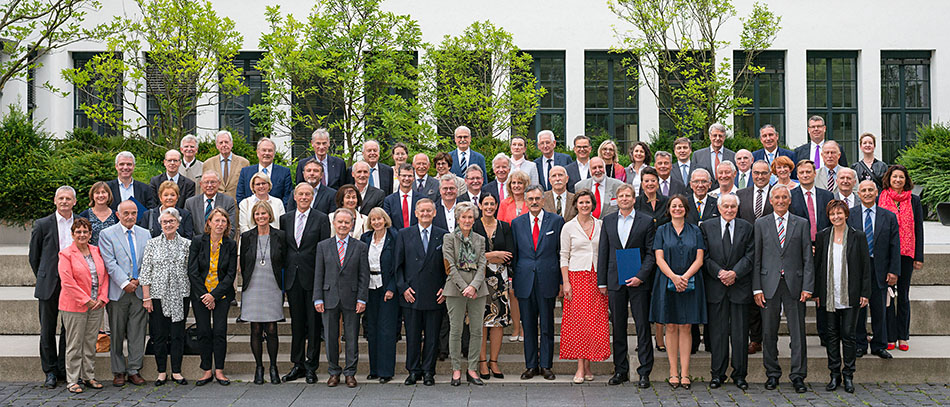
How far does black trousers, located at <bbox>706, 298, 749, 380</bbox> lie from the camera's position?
7977mm

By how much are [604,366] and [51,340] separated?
18.1 feet

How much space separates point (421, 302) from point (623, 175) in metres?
3.19

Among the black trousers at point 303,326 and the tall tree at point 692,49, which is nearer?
the black trousers at point 303,326

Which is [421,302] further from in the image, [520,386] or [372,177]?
[372,177]

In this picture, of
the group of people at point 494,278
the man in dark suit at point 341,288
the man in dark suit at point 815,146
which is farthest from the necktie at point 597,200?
the man in dark suit at point 341,288

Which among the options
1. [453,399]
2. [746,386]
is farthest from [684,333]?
[453,399]

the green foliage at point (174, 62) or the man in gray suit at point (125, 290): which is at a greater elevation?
the green foliage at point (174, 62)

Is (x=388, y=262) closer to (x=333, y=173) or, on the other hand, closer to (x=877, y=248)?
(x=333, y=173)

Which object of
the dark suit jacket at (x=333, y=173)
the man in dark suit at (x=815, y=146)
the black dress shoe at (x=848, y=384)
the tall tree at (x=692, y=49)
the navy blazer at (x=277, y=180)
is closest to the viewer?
the black dress shoe at (x=848, y=384)

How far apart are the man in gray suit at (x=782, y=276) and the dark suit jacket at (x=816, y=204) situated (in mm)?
631

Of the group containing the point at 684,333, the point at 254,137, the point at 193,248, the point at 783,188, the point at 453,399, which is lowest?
the point at 453,399

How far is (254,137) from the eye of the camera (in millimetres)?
22375

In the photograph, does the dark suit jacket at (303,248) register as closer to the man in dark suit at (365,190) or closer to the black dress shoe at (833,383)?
the man in dark suit at (365,190)

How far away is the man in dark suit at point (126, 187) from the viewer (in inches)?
360
